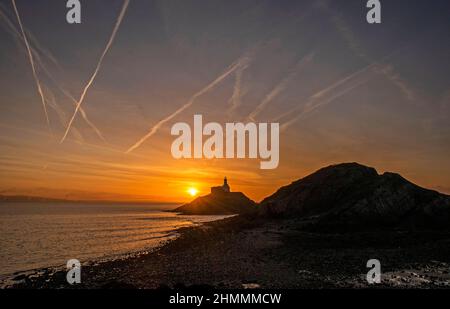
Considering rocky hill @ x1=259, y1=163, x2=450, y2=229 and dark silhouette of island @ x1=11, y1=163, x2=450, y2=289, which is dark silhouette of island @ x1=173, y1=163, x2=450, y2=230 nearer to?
rocky hill @ x1=259, y1=163, x2=450, y2=229

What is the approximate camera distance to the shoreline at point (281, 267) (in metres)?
21.1

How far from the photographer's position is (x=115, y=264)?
104ft

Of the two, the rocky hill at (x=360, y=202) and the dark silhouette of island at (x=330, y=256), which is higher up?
the rocky hill at (x=360, y=202)

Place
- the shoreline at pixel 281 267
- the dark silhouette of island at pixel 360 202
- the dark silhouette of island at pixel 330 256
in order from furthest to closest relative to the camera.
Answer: the dark silhouette of island at pixel 360 202
the dark silhouette of island at pixel 330 256
the shoreline at pixel 281 267

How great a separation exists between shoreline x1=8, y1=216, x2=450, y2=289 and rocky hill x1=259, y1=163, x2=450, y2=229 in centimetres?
1259

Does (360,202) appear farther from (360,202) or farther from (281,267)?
(281,267)

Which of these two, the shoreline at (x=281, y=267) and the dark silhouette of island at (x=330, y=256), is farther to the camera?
the dark silhouette of island at (x=330, y=256)

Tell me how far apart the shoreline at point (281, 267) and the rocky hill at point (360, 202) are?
496 inches

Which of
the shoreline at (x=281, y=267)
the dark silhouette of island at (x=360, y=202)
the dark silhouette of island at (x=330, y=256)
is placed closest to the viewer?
the shoreline at (x=281, y=267)

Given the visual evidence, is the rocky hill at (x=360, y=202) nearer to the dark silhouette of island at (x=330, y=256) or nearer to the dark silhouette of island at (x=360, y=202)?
the dark silhouette of island at (x=360, y=202)

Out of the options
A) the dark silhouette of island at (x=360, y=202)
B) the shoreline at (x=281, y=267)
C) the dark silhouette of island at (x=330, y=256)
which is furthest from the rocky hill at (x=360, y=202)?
the shoreline at (x=281, y=267)

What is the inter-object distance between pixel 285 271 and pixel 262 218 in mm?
54885
